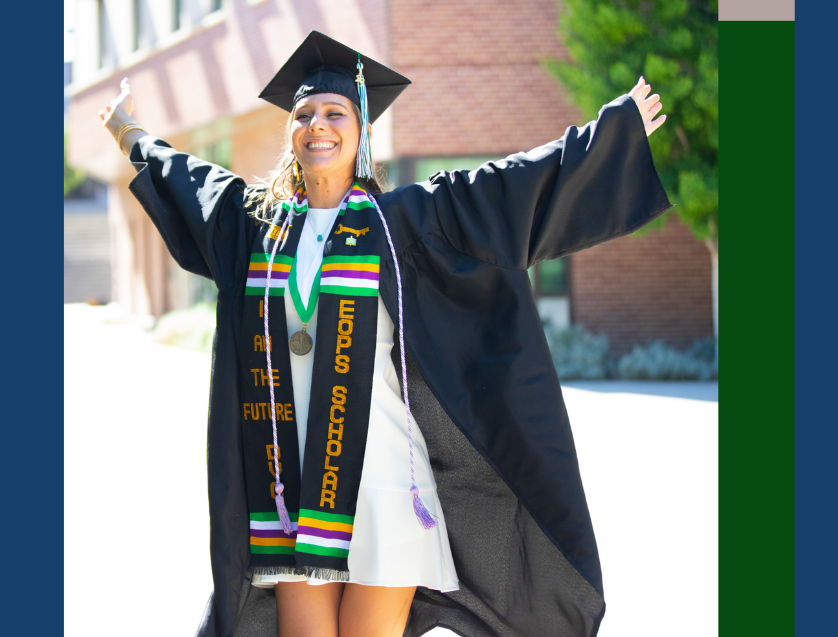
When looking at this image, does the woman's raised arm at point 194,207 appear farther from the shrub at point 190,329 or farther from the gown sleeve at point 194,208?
the shrub at point 190,329

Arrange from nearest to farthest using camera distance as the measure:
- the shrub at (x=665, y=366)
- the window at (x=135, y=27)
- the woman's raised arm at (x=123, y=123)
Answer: the woman's raised arm at (x=123, y=123) → the shrub at (x=665, y=366) → the window at (x=135, y=27)

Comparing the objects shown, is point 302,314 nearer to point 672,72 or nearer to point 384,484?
point 384,484

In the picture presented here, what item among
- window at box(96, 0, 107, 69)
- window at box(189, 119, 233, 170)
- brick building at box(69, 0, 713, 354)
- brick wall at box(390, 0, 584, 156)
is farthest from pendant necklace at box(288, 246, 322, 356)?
window at box(96, 0, 107, 69)

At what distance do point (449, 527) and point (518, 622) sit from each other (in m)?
0.37

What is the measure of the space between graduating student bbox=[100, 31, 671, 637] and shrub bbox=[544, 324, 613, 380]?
8519 mm

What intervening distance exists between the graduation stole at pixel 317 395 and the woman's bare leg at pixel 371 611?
78 millimetres

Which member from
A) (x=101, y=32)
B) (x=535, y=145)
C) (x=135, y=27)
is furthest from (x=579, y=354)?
(x=101, y=32)

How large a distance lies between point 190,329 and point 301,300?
47.8 ft

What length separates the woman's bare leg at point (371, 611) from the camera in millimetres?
2316

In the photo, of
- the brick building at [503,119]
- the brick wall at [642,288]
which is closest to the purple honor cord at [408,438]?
the brick building at [503,119]

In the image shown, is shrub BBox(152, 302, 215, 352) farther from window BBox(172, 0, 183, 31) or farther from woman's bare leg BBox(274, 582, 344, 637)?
woman's bare leg BBox(274, 582, 344, 637)

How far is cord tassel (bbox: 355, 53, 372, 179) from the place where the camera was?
259 cm

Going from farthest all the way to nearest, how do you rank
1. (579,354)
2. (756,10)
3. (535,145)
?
(535,145)
(579,354)
(756,10)

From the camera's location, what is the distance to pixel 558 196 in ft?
8.16
